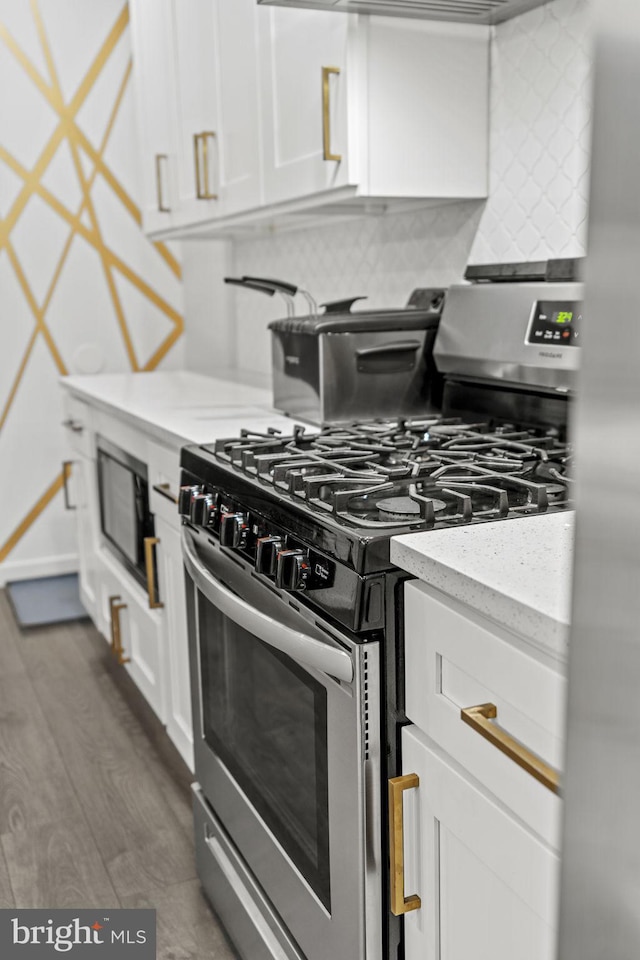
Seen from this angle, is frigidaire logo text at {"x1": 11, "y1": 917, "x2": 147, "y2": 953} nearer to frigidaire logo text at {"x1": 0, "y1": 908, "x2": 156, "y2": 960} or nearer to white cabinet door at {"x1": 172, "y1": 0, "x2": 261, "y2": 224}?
frigidaire logo text at {"x1": 0, "y1": 908, "x2": 156, "y2": 960}

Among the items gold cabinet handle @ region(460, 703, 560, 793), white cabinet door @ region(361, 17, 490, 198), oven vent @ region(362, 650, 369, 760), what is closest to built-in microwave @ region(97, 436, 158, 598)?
white cabinet door @ region(361, 17, 490, 198)

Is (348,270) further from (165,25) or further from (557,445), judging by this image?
(557,445)

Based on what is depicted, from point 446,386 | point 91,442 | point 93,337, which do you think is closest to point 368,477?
point 446,386

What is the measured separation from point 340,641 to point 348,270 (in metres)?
1.72

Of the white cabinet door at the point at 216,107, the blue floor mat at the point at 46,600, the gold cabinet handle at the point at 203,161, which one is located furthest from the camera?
the blue floor mat at the point at 46,600

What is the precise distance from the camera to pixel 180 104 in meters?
2.70

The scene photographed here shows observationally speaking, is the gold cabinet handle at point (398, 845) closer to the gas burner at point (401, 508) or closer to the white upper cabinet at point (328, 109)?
the gas burner at point (401, 508)

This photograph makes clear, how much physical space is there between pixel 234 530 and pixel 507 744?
58 centimetres

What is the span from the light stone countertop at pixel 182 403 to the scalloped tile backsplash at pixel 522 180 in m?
0.50

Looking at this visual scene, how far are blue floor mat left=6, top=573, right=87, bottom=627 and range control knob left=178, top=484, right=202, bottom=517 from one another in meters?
1.90

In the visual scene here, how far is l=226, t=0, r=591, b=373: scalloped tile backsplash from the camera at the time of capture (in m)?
1.71

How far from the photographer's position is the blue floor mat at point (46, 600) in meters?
3.32

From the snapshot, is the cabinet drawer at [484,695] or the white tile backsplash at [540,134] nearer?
the cabinet drawer at [484,695]

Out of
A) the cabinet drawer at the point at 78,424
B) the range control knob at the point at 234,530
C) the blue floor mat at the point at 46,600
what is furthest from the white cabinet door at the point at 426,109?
the blue floor mat at the point at 46,600
